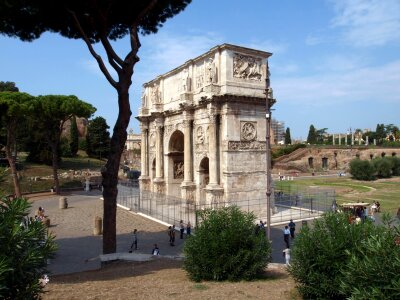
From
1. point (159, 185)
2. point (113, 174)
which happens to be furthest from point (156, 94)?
point (113, 174)

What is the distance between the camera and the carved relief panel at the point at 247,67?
19.6 metres

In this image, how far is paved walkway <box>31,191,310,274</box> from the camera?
1288 centimetres

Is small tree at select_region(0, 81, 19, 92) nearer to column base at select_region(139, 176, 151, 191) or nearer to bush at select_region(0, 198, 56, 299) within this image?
column base at select_region(139, 176, 151, 191)

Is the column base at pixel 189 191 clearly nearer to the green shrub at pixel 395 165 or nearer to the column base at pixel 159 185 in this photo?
the column base at pixel 159 185

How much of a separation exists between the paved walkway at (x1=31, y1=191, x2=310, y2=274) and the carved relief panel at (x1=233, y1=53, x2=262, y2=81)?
8.31 m

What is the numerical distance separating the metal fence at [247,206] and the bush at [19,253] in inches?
558

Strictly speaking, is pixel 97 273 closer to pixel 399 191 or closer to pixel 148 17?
pixel 148 17

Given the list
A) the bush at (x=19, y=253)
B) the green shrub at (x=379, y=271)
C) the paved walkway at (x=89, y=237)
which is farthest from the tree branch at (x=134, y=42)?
the green shrub at (x=379, y=271)

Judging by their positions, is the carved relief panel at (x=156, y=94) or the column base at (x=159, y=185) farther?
the carved relief panel at (x=156, y=94)

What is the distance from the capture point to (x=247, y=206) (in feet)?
65.0

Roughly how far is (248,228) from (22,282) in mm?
5099

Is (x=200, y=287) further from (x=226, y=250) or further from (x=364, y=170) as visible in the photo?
(x=364, y=170)

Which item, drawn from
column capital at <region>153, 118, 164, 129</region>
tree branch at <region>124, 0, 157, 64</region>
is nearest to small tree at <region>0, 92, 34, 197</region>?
column capital at <region>153, 118, 164, 129</region>

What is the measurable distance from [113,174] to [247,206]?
10.3 m
